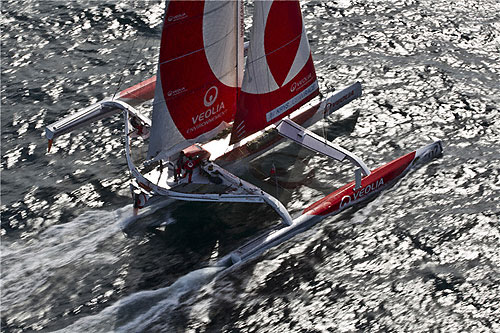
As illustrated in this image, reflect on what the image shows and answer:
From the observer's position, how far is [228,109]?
2316 centimetres

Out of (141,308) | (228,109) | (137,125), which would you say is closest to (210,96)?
(228,109)

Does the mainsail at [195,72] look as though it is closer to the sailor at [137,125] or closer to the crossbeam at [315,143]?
the crossbeam at [315,143]

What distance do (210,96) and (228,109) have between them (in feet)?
3.90

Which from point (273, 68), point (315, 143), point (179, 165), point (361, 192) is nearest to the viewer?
point (179, 165)

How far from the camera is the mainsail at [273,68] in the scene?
2169cm

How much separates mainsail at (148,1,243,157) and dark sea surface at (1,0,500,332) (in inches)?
100

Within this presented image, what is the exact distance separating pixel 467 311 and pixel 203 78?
10.4 m

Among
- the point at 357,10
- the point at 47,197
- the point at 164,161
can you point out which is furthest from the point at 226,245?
the point at 357,10

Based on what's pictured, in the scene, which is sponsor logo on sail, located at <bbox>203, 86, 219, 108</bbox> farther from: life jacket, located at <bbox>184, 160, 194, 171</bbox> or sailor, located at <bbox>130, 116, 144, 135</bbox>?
sailor, located at <bbox>130, 116, 144, 135</bbox>

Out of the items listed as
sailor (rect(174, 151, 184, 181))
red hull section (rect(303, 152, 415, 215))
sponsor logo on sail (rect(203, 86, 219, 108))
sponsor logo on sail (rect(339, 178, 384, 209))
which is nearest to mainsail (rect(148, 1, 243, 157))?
sponsor logo on sail (rect(203, 86, 219, 108))

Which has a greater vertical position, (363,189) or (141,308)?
(363,189)

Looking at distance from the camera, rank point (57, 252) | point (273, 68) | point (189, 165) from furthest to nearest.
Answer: point (273, 68) < point (189, 165) < point (57, 252)

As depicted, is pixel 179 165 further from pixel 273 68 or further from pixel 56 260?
pixel 56 260

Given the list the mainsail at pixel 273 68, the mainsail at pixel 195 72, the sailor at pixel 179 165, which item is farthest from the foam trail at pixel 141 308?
the mainsail at pixel 273 68
